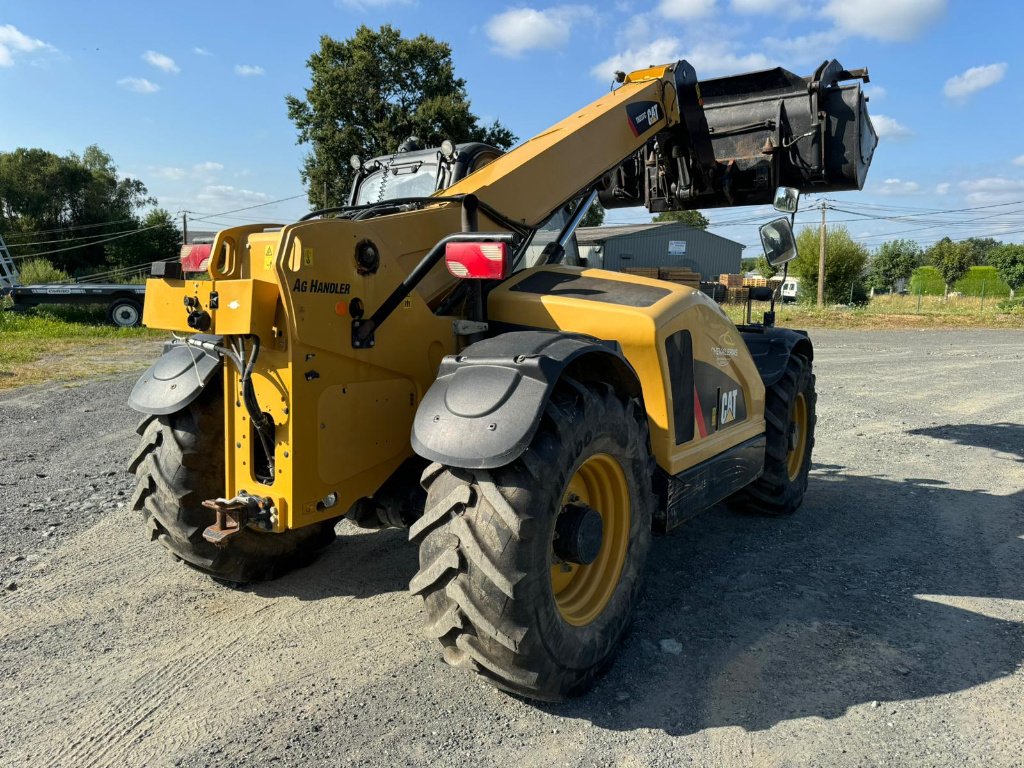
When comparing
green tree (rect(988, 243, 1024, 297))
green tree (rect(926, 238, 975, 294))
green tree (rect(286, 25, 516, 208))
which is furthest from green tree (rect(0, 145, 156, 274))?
green tree (rect(926, 238, 975, 294))

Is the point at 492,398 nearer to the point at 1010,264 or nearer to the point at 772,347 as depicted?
the point at 772,347

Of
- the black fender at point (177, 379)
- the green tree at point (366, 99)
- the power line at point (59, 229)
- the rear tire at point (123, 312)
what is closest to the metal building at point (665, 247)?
the green tree at point (366, 99)

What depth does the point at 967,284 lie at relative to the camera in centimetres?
4741

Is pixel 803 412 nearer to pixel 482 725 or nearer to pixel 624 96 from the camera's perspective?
pixel 624 96

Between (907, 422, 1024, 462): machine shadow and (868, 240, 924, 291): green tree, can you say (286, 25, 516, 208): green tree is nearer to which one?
(907, 422, 1024, 462): machine shadow

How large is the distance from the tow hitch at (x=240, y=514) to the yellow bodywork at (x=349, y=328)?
5cm

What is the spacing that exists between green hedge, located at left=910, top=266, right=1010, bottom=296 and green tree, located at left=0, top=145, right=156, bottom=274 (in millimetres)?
45342

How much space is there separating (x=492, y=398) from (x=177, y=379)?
6.03 feet

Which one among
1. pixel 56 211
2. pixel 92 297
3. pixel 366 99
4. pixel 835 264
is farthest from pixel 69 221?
pixel 835 264

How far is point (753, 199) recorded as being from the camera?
588 cm

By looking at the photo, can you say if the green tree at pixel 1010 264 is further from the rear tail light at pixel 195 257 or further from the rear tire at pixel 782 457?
the rear tail light at pixel 195 257

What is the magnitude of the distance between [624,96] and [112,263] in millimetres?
41930

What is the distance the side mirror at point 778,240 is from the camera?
5043 millimetres

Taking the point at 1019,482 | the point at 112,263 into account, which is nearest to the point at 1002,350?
the point at 1019,482
